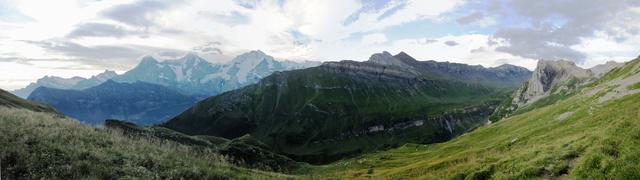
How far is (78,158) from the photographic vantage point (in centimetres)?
2255

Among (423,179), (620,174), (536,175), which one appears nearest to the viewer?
(620,174)

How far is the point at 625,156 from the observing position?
18.7m

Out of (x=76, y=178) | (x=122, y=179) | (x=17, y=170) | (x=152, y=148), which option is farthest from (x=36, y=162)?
(x=152, y=148)

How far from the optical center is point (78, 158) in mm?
22547

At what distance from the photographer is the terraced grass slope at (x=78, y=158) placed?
66.4ft

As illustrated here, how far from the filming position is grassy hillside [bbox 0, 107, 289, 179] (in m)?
20.2

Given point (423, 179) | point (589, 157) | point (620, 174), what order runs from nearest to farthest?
1. point (620, 174)
2. point (589, 157)
3. point (423, 179)

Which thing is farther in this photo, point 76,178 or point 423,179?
point 423,179

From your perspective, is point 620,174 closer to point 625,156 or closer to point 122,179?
point 625,156

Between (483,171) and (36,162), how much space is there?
2408 centimetres

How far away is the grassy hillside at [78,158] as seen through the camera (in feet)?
66.4

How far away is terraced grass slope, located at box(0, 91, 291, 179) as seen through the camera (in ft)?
66.4

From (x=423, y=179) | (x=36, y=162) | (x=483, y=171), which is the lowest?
(x=423, y=179)

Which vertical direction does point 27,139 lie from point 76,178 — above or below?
above
